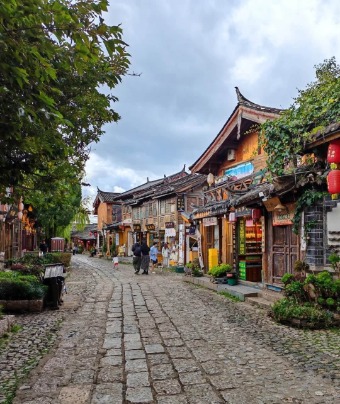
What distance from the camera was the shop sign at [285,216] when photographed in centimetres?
1074

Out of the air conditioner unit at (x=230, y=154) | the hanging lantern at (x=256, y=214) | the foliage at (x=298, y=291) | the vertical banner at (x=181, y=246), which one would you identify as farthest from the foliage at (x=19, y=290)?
the vertical banner at (x=181, y=246)

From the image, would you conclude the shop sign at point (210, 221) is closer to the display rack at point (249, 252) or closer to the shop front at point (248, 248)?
the shop front at point (248, 248)

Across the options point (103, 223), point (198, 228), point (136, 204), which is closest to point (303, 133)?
point (198, 228)

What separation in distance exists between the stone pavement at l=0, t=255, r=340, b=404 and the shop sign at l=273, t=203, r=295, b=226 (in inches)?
110

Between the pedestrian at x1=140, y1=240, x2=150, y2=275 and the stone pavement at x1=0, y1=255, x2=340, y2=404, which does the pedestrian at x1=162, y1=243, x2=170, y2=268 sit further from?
the stone pavement at x1=0, y1=255, x2=340, y2=404

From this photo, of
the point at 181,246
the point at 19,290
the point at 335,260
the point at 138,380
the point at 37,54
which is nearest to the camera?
the point at 37,54

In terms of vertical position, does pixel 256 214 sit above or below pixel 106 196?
below

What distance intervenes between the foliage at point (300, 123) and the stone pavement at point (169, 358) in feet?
13.5

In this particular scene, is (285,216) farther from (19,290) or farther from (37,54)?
(37,54)

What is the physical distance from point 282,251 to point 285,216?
3.95 ft

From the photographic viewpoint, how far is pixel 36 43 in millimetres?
3848

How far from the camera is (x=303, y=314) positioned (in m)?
7.93

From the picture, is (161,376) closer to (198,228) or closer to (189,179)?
(198,228)

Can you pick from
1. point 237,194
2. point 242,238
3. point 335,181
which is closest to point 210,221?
point 242,238
